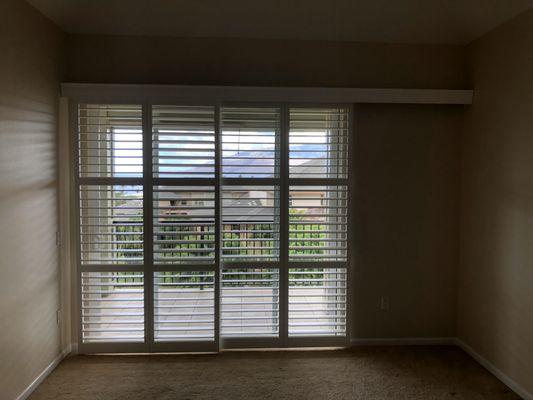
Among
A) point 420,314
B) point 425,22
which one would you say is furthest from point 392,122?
point 420,314

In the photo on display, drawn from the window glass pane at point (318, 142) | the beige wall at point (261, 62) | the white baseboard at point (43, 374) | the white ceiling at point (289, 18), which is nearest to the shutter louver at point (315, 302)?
the window glass pane at point (318, 142)

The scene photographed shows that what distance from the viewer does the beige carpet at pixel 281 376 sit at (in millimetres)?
2344

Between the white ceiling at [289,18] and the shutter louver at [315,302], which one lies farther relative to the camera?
the shutter louver at [315,302]

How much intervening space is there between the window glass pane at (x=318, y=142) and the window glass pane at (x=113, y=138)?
131cm

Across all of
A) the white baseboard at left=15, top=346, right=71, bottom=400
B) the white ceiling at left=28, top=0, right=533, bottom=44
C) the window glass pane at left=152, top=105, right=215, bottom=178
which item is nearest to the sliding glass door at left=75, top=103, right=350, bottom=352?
the window glass pane at left=152, top=105, right=215, bottom=178

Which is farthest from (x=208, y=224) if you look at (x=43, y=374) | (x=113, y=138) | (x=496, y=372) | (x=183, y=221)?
(x=496, y=372)

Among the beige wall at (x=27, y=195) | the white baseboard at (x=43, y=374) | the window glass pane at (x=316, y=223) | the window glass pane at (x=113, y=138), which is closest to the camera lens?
the beige wall at (x=27, y=195)

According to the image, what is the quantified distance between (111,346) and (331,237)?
6.97ft

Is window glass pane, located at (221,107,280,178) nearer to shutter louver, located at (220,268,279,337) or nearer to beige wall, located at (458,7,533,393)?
shutter louver, located at (220,268,279,337)

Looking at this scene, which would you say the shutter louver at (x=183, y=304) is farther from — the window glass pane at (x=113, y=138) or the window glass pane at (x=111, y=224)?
the window glass pane at (x=113, y=138)

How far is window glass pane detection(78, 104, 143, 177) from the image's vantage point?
9.18 ft

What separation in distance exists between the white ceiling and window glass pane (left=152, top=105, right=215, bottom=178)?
65 cm

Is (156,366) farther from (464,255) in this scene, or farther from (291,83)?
(464,255)

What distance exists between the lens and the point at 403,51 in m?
2.92
